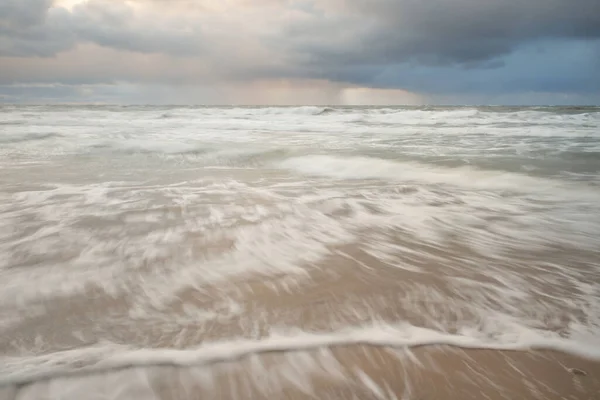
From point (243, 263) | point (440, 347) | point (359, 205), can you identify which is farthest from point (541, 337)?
point (359, 205)

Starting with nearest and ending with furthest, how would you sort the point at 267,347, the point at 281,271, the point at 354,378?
1. the point at 354,378
2. the point at 267,347
3. the point at 281,271

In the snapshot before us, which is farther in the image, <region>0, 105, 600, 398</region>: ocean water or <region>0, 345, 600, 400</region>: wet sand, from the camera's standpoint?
<region>0, 105, 600, 398</region>: ocean water

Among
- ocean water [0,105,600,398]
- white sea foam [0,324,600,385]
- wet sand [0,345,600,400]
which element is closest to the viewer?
wet sand [0,345,600,400]

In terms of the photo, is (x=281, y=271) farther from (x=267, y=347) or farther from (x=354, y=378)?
(x=354, y=378)

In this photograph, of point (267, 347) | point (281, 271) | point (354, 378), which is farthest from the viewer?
point (281, 271)

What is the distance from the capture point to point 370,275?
2.48m

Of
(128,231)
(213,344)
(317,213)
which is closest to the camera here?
(213,344)

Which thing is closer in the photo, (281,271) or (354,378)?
(354,378)

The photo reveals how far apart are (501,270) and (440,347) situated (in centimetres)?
112

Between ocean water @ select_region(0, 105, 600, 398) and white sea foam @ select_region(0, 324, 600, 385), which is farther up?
white sea foam @ select_region(0, 324, 600, 385)

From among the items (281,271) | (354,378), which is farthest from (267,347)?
(281,271)

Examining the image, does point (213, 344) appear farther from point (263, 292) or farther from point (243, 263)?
point (243, 263)

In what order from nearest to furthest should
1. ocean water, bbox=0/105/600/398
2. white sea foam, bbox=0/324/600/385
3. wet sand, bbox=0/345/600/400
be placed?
1. wet sand, bbox=0/345/600/400
2. white sea foam, bbox=0/324/600/385
3. ocean water, bbox=0/105/600/398

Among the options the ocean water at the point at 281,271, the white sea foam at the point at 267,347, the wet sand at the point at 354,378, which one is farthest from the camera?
the ocean water at the point at 281,271
